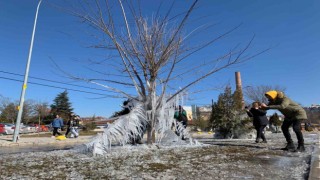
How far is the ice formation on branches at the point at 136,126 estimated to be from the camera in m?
6.09

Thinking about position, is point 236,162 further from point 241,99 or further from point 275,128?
point 275,128

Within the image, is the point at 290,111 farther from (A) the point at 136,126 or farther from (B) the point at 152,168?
(B) the point at 152,168

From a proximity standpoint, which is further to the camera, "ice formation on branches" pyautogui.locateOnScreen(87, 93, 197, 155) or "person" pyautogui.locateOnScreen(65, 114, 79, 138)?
"person" pyautogui.locateOnScreen(65, 114, 79, 138)

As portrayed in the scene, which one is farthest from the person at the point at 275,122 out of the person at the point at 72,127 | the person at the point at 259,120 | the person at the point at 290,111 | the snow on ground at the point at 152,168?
the snow on ground at the point at 152,168

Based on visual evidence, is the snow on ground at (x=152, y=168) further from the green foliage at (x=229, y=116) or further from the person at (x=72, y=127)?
the person at (x=72, y=127)

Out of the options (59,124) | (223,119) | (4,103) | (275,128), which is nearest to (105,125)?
(223,119)

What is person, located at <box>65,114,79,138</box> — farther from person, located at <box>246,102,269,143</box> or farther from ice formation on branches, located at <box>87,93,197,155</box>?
ice formation on branches, located at <box>87,93,197,155</box>

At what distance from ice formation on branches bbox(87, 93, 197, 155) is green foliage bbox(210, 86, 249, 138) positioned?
21.1 ft

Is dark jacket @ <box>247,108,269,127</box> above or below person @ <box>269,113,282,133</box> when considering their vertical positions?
below

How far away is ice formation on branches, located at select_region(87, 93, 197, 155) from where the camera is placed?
6090mm

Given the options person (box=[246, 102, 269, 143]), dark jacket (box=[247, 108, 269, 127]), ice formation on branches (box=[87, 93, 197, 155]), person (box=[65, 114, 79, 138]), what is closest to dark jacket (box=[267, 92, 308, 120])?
ice formation on branches (box=[87, 93, 197, 155])

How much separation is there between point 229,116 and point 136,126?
25.8ft

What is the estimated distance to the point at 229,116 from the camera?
13.7 metres

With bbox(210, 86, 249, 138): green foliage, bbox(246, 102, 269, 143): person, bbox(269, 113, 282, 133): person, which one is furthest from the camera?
bbox(269, 113, 282, 133): person
